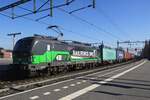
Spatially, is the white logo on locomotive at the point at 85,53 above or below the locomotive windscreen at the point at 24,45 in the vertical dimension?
below

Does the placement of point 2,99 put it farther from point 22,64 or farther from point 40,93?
point 22,64

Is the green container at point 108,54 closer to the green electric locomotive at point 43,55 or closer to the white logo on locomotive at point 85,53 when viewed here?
the white logo on locomotive at point 85,53

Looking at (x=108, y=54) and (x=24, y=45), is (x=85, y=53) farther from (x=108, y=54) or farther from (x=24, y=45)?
(x=108, y=54)

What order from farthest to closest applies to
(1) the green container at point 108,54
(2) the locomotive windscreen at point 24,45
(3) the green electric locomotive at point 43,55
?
(1) the green container at point 108,54 < (2) the locomotive windscreen at point 24,45 < (3) the green electric locomotive at point 43,55

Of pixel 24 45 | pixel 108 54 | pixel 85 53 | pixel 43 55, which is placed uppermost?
pixel 24 45

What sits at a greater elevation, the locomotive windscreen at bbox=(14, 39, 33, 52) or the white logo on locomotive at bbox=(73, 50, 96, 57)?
the locomotive windscreen at bbox=(14, 39, 33, 52)

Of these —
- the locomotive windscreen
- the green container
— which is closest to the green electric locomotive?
the locomotive windscreen

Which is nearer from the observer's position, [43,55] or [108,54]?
[43,55]

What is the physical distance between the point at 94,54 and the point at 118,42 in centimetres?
5459

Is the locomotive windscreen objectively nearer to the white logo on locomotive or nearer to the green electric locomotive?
the green electric locomotive

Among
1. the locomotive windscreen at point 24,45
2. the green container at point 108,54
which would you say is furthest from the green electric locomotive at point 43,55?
the green container at point 108,54

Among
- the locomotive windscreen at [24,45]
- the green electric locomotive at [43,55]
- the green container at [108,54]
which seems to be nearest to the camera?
the green electric locomotive at [43,55]

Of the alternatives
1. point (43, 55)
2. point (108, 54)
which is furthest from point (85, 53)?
point (108, 54)

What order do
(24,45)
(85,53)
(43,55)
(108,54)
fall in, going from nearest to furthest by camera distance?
1. (24,45)
2. (43,55)
3. (85,53)
4. (108,54)
